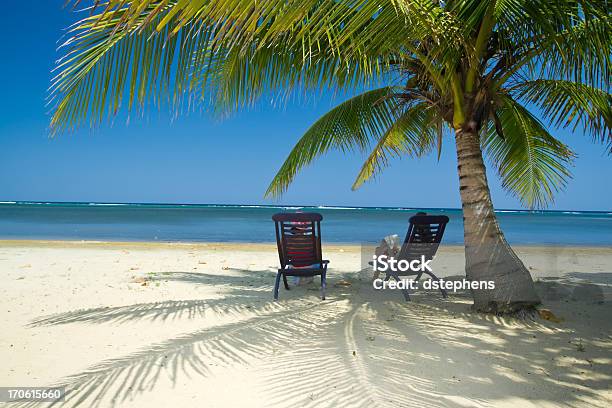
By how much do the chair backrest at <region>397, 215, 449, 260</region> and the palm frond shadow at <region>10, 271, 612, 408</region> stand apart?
0.81 meters

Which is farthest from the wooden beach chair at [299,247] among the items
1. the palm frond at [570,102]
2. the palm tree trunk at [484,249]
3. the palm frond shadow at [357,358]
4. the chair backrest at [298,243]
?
the palm frond at [570,102]

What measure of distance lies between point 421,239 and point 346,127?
6.16 feet

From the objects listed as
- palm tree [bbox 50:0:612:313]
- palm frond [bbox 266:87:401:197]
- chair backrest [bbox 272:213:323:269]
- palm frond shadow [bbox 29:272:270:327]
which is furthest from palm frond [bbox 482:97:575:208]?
palm frond shadow [bbox 29:272:270:327]

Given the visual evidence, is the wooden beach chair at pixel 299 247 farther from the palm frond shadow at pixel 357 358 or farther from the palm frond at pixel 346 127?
the palm frond at pixel 346 127

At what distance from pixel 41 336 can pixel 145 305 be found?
119 cm

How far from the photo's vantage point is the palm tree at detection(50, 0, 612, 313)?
2508 millimetres

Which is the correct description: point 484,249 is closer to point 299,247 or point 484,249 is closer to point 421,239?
point 421,239

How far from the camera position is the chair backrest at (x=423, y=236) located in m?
5.33

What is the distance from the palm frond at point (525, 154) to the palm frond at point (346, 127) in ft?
5.42

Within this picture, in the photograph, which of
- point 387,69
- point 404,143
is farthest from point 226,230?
point 387,69

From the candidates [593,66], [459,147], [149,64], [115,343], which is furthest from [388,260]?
[149,64]

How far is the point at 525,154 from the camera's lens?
281 inches

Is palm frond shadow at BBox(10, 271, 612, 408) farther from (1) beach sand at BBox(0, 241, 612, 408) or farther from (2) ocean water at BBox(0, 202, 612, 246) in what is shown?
(2) ocean water at BBox(0, 202, 612, 246)

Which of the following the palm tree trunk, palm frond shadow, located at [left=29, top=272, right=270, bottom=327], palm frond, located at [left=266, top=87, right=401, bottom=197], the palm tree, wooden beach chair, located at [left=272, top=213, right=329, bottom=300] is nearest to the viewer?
the palm tree
